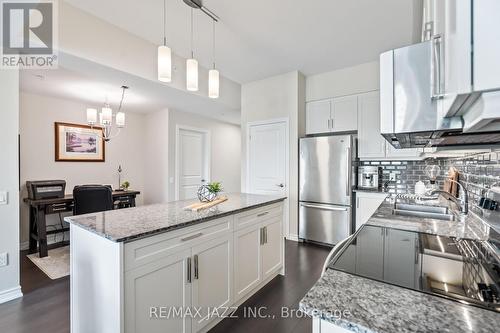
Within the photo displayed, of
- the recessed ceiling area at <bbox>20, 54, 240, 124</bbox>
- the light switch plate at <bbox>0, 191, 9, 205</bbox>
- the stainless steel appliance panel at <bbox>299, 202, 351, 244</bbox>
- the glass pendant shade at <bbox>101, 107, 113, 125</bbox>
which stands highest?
the recessed ceiling area at <bbox>20, 54, 240, 124</bbox>

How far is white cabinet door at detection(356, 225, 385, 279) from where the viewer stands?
842 mm

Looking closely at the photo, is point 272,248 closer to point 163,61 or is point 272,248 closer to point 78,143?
point 163,61

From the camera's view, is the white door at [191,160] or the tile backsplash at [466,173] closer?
the tile backsplash at [466,173]

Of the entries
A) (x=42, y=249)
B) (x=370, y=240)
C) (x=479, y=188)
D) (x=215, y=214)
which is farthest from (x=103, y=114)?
(x=479, y=188)

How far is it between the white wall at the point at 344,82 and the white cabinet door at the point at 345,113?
0.37 ft

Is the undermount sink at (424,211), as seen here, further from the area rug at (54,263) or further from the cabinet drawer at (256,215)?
the area rug at (54,263)

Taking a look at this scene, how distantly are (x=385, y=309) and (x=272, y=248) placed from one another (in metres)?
1.85

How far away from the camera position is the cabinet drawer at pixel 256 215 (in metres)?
1.95

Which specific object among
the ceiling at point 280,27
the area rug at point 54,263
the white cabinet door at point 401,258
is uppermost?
the ceiling at point 280,27

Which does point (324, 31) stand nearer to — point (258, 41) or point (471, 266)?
point (258, 41)

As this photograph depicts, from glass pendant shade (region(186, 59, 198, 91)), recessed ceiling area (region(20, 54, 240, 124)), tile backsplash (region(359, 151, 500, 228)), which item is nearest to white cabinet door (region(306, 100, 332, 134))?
tile backsplash (region(359, 151, 500, 228))

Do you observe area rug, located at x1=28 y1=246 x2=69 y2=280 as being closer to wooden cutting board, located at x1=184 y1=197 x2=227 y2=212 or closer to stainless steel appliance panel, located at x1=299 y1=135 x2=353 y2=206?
wooden cutting board, located at x1=184 y1=197 x2=227 y2=212

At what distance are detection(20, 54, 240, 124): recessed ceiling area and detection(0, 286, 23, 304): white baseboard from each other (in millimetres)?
2264

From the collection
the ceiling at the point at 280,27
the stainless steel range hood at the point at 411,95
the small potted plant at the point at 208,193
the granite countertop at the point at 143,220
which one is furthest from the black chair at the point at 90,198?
the stainless steel range hood at the point at 411,95
